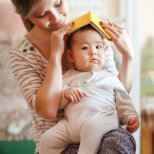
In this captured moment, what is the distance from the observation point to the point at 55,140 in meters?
1.17

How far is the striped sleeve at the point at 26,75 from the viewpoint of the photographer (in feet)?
4.12

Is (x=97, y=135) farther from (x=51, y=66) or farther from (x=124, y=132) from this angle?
(x=51, y=66)

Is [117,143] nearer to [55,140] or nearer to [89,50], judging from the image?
[55,140]

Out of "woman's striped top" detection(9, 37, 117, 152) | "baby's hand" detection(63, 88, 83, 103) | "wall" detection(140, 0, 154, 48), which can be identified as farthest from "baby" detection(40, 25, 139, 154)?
"wall" detection(140, 0, 154, 48)

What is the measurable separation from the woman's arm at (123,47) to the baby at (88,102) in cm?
6

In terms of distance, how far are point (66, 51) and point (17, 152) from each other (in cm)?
131

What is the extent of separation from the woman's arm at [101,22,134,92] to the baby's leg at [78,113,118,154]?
0.95ft

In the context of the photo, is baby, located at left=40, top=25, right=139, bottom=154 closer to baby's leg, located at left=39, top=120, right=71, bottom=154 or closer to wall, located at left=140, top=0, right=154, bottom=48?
baby's leg, located at left=39, top=120, right=71, bottom=154

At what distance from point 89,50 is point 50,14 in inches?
8.4

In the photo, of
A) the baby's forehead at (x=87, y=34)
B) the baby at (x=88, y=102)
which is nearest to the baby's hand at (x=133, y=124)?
the baby at (x=88, y=102)

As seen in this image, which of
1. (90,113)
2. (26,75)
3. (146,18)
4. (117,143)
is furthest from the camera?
(146,18)

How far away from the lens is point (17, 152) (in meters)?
2.34

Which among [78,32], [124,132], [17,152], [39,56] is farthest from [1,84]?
[124,132]

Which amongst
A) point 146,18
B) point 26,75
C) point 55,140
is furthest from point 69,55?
point 146,18
